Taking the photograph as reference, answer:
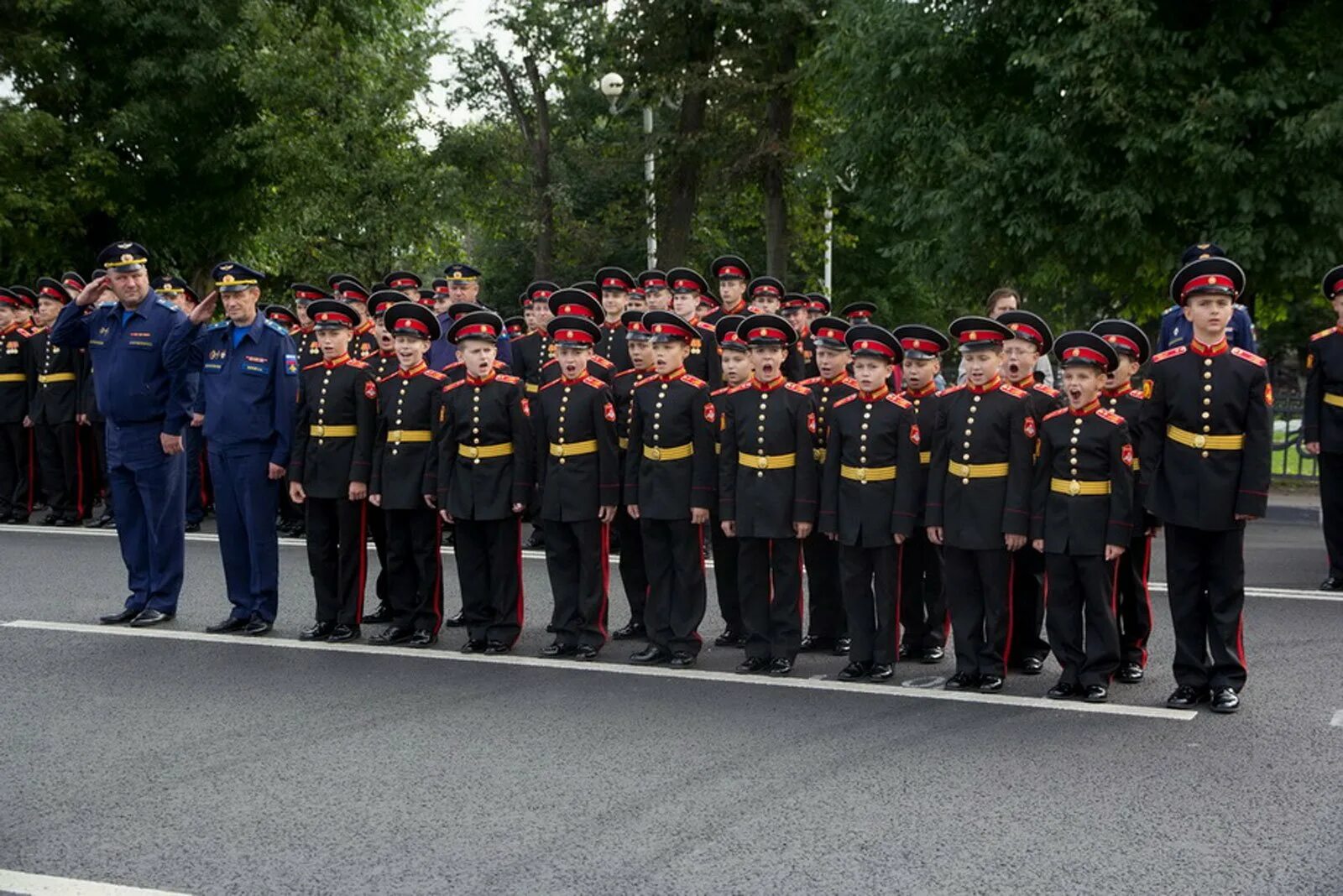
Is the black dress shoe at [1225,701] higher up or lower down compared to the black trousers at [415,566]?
lower down

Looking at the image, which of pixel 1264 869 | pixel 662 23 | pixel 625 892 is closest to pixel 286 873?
pixel 625 892

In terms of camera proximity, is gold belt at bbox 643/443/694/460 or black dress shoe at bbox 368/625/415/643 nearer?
gold belt at bbox 643/443/694/460

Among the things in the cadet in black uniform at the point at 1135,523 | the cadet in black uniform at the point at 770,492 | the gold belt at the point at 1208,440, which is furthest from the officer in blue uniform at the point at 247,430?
the gold belt at the point at 1208,440

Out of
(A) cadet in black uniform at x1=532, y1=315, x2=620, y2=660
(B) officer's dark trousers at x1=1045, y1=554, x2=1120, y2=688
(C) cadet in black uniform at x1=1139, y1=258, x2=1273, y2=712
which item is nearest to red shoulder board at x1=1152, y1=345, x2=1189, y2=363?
(C) cadet in black uniform at x1=1139, y1=258, x2=1273, y2=712

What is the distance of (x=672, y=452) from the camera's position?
8.99m

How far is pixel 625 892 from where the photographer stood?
5.20 m

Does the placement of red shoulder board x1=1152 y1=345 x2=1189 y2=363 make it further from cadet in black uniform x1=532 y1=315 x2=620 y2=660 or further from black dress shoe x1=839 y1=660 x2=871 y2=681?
cadet in black uniform x1=532 y1=315 x2=620 y2=660

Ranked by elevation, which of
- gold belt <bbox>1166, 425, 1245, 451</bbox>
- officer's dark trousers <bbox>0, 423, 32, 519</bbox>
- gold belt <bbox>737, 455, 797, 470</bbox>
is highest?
gold belt <bbox>1166, 425, 1245, 451</bbox>

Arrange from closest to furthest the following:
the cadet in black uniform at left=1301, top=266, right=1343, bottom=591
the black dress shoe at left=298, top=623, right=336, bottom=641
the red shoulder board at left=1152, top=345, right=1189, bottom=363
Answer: the red shoulder board at left=1152, top=345, right=1189, bottom=363 → the black dress shoe at left=298, top=623, right=336, bottom=641 → the cadet in black uniform at left=1301, top=266, right=1343, bottom=591

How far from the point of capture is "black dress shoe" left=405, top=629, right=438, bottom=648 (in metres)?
9.41

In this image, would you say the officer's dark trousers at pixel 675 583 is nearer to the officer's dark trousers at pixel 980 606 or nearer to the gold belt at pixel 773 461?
the gold belt at pixel 773 461

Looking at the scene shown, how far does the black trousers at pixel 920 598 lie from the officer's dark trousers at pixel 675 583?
1.21m

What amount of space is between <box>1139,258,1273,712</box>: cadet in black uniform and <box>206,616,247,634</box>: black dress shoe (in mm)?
5669

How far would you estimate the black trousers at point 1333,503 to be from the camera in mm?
11219
